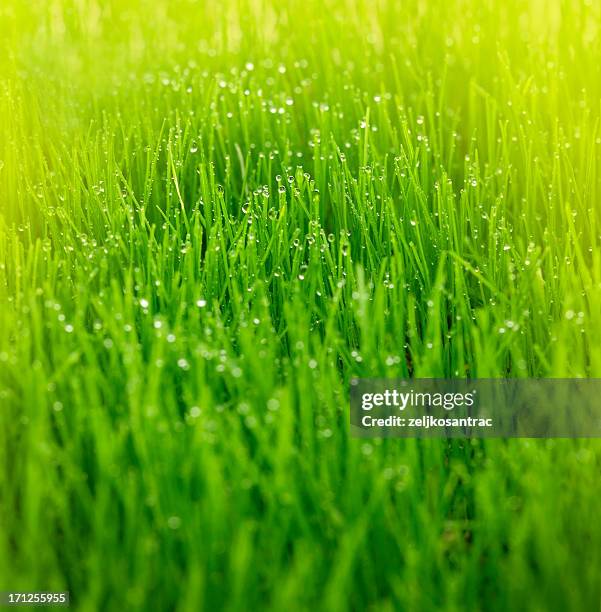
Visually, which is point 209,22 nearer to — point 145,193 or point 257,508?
point 145,193

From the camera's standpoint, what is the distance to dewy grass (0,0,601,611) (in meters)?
1.08

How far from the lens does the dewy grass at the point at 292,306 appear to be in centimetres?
108

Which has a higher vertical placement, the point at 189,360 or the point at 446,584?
the point at 189,360

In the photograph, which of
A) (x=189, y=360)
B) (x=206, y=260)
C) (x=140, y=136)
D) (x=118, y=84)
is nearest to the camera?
(x=189, y=360)

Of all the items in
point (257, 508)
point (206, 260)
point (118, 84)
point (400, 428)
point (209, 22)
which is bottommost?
point (257, 508)

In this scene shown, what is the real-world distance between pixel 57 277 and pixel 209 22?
1191 millimetres

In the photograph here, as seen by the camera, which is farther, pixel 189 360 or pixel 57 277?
pixel 57 277

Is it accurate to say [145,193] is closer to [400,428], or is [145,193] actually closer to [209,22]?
[400,428]

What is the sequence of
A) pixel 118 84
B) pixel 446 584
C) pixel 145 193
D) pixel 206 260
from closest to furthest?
pixel 446 584 → pixel 206 260 → pixel 145 193 → pixel 118 84

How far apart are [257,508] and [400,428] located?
27 centimetres

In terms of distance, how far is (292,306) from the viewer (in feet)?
4.58

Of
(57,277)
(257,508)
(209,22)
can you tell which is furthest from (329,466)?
(209,22)

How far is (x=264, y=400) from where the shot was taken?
3.97 ft

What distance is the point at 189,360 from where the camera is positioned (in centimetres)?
127
